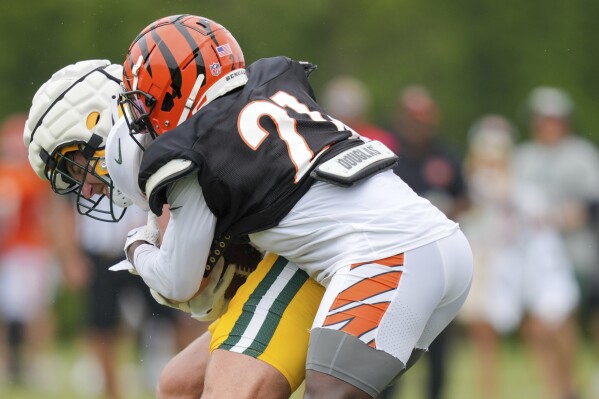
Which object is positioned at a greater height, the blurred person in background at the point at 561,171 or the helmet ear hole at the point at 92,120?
the helmet ear hole at the point at 92,120

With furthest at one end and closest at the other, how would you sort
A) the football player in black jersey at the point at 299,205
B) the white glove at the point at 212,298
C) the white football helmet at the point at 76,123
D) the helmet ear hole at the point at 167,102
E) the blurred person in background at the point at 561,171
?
the blurred person in background at the point at 561,171
the white football helmet at the point at 76,123
the white glove at the point at 212,298
the helmet ear hole at the point at 167,102
the football player in black jersey at the point at 299,205

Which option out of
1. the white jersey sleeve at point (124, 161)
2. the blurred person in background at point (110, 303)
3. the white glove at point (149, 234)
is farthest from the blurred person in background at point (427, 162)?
the white jersey sleeve at point (124, 161)

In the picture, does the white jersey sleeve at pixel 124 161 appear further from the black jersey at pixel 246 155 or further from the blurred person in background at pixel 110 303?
the blurred person in background at pixel 110 303

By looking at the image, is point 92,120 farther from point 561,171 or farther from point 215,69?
point 561,171

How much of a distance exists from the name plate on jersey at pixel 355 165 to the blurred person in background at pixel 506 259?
17.1ft

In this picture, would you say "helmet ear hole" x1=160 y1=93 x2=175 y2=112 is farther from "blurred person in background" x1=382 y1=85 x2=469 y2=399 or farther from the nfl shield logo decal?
"blurred person in background" x1=382 y1=85 x2=469 y2=399

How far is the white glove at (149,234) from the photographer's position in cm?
457

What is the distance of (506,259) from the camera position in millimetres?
9852

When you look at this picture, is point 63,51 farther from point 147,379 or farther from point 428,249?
point 428,249

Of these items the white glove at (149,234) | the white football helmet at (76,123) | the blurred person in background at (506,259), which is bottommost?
the blurred person in background at (506,259)

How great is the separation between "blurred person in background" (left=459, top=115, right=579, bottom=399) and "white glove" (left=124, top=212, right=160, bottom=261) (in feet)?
16.8

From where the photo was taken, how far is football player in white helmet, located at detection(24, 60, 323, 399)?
13.8ft

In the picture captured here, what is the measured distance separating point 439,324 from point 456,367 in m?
7.90

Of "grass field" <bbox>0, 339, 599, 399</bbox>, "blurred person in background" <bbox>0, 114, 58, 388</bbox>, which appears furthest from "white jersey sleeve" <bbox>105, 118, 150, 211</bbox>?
"blurred person in background" <bbox>0, 114, 58, 388</bbox>
